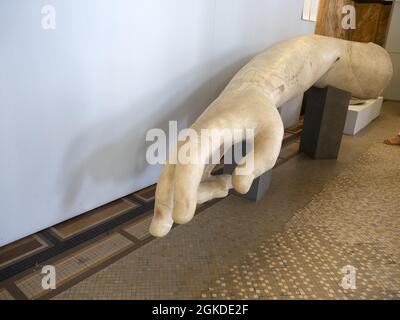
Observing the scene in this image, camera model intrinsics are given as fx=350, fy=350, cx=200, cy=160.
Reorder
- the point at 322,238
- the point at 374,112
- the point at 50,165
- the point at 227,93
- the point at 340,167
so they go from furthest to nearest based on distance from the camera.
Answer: the point at 374,112
the point at 340,167
the point at 322,238
the point at 50,165
the point at 227,93

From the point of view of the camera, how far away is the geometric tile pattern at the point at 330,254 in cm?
133

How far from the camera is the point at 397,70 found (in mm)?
5289

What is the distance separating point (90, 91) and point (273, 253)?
110cm

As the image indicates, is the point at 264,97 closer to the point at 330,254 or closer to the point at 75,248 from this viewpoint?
the point at 330,254

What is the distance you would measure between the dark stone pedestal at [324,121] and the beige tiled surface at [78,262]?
5.42ft

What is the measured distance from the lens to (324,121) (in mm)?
2527

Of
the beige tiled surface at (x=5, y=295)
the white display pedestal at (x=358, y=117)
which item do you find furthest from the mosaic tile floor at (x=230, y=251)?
the white display pedestal at (x=358, y=117)

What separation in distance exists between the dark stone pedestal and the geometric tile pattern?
464 mm

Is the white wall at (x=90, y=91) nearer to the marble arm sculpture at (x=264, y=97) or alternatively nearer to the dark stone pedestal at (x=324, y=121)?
the marble arm sculpture at (x=264, y=97)

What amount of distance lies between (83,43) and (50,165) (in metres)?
0.56

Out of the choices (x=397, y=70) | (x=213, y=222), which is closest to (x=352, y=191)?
(x=213, y=222)

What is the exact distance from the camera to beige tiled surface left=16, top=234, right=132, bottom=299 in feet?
4.24

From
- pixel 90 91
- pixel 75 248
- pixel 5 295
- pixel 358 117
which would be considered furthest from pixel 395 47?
pixel 5 295

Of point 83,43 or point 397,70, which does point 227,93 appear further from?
point 397,70
